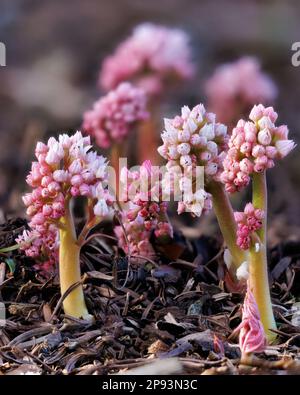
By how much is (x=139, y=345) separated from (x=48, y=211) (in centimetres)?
23

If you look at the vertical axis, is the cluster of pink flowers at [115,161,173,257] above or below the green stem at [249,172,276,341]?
above

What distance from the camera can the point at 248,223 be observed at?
4.10 ft

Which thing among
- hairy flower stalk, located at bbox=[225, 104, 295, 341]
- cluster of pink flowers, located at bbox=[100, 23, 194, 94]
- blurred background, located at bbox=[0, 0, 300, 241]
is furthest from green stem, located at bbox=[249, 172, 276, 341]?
cluster of pink flowers, located at bbox=[100, 23, 194, 94]

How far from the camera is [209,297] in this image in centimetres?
134

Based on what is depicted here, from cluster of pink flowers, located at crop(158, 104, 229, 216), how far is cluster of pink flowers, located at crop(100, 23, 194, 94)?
46 cm

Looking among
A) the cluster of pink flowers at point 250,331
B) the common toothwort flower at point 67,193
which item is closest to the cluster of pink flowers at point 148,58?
the common toothwort flower at point 67,193

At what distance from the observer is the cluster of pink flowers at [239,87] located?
68.6 inches

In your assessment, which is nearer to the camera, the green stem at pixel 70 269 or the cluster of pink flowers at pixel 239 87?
the green stem at pixel 70 269

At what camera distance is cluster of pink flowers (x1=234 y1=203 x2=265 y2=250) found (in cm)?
125

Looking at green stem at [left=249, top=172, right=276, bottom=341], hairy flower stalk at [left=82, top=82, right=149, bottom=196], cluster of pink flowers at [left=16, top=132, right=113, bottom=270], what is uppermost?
hairy flower stalk at [left=82, top=82, right=149, bottom=196]

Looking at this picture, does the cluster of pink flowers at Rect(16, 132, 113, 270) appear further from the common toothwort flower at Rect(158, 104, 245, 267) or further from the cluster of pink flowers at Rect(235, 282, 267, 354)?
the cluster of pink flowers at Rect(235, 282, 267, 354)

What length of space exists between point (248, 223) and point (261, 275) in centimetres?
8

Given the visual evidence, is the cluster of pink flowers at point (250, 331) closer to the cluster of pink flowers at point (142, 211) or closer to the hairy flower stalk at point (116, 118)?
the cluster of pink flowers at point (142, 211)

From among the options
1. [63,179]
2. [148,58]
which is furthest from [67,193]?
[148,58]
